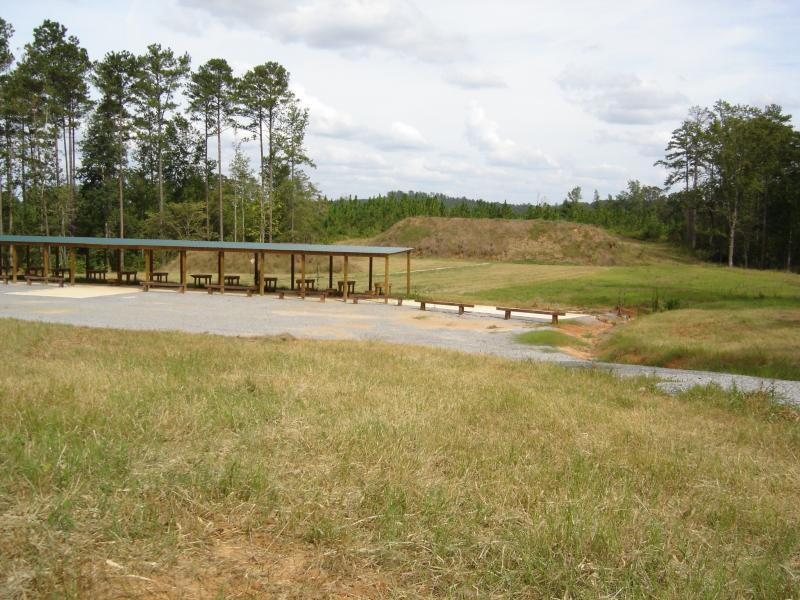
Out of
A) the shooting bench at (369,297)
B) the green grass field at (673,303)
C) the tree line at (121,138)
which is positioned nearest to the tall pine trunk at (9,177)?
the tree line at (121,138)

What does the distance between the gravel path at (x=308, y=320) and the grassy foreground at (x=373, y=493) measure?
17.2ft

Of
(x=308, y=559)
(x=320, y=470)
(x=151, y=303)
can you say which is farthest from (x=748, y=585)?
(x=151, y=303)

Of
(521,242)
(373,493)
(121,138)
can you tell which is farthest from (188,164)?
(373,493)

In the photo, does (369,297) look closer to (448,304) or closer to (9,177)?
(448,304)

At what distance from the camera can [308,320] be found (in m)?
22.4

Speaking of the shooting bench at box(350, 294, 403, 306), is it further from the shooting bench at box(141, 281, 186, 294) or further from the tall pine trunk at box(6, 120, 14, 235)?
the tall pine trunk at box(6, 120, 14, 235)

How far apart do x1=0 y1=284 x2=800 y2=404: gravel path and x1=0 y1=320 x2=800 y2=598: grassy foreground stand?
5257 millimetres

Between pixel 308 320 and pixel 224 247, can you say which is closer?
pixel 308 320

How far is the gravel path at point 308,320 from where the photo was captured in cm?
1462

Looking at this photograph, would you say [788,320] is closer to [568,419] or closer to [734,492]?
[568,419]

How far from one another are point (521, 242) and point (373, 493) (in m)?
62.7

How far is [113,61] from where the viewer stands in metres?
48.3

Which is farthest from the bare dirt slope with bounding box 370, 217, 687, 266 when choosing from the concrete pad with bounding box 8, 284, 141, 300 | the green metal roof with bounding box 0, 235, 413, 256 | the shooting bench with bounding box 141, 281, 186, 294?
the concrete pad with bounding box 8, 284, 141, 300

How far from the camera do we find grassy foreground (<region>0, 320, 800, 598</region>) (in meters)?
3.46
